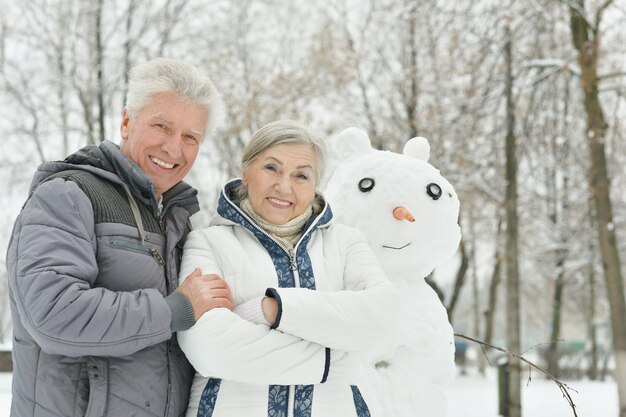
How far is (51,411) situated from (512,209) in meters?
8.63

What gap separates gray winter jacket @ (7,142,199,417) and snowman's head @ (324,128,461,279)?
1.50m

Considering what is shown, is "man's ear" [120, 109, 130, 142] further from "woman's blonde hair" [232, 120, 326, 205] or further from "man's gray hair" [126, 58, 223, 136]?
"woman's blonde hair" [232, 120, 326, 205]

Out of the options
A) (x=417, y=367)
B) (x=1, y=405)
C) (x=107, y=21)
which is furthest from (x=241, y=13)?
(x=417, y=367)

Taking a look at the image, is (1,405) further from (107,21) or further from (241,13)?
(241,13)

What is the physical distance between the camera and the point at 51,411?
2.03 metres

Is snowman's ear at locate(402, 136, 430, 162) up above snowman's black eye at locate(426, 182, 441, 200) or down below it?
above

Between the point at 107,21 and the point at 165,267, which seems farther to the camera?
the point at 107,21

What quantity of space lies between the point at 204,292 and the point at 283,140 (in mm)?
685

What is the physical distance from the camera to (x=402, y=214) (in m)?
3.46

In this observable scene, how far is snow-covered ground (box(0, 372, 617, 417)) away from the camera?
11.3 metres

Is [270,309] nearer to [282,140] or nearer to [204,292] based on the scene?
[204,292]

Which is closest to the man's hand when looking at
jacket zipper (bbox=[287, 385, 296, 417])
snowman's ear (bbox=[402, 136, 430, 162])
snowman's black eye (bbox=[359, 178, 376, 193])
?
jacket zipper (bbox=[287, 385, 296, 417])

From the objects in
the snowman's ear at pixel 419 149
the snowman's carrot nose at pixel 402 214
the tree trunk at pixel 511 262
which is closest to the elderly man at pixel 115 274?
the snowman's carrot nose at pixel 402 214

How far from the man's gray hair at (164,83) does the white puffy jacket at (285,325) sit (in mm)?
403
